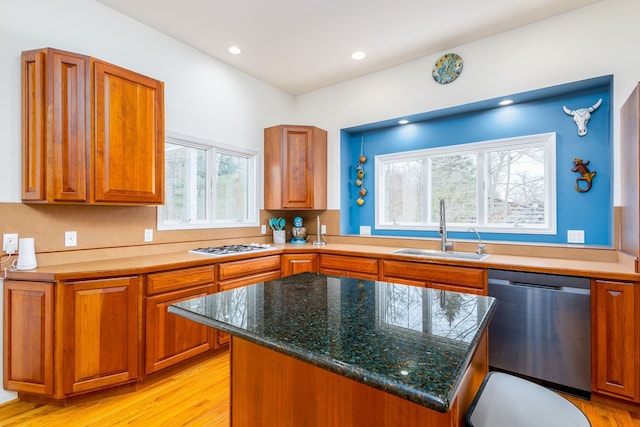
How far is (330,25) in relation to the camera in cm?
282

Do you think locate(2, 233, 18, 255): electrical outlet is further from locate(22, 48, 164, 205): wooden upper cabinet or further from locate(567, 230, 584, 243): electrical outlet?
locate(567, 230, 584, 243): electrical outlet

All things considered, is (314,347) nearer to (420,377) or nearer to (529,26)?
(420,377)

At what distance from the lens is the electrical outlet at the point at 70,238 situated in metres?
2.34

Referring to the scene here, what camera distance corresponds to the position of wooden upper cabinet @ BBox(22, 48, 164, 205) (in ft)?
6.79

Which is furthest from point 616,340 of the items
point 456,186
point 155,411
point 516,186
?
point 155,411

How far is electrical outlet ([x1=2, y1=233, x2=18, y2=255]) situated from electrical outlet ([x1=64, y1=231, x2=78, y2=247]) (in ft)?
0.90

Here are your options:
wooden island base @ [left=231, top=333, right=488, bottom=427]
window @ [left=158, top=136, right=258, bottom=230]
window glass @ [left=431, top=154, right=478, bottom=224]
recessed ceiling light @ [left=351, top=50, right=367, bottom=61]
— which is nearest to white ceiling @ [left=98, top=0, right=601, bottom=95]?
recessed ceiling light @ [left=351, top=50, right=367, bottom=61]

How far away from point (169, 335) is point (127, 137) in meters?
1.55

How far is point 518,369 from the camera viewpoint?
2311 mm

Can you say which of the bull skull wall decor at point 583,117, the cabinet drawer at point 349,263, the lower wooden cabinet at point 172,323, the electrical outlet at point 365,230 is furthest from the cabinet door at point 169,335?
the bull skull wall decor at point 583,117

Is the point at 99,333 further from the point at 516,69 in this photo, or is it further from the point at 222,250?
the point at 516,69

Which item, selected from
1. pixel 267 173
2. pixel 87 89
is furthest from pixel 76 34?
pixel 267 173

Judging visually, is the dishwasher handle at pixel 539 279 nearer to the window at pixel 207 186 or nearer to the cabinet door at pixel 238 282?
the cabinet door at pixel 238 282

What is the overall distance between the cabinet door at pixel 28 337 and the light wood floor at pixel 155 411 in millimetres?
145
